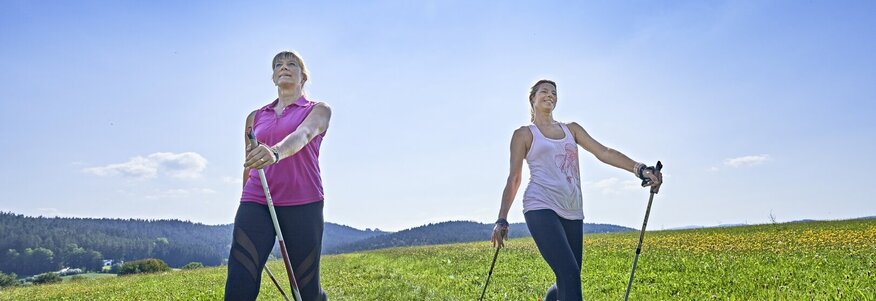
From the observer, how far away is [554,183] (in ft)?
17.7

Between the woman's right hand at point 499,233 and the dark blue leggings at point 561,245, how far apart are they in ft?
1.01

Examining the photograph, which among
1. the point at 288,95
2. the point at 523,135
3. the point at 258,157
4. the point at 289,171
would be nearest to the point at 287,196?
the point at 289,171

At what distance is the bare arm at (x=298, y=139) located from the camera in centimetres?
329

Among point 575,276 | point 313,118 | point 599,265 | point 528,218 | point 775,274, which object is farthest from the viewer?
point 599,265

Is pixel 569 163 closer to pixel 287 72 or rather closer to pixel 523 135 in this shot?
pixel 523 135

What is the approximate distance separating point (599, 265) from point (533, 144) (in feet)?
41.2

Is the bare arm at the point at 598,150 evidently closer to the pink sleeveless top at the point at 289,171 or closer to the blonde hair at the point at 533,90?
the blonde hair at the point at 533,90

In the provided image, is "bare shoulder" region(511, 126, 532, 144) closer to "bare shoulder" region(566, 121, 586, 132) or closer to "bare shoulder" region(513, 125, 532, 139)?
"bare shoulder" region(513, 125, 532, 139)

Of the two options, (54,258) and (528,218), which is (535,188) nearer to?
(528,218)

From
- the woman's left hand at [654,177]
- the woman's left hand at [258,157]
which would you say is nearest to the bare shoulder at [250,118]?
the woman's left hand at [258,157]

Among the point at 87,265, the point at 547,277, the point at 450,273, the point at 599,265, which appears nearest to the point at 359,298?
Answer: the point at 547,277

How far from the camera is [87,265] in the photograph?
7372 inches

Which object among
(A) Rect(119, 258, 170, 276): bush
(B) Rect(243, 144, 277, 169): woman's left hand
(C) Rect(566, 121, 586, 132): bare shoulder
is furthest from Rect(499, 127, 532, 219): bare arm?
(A) Rect(119, 258, 170, 276): bush

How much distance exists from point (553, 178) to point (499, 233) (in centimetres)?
75
